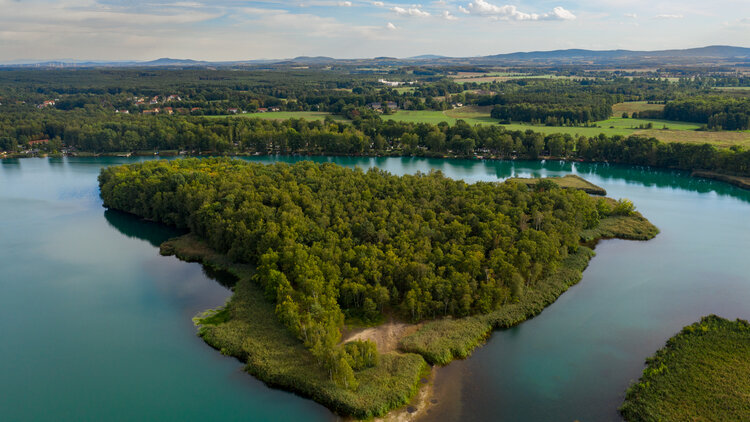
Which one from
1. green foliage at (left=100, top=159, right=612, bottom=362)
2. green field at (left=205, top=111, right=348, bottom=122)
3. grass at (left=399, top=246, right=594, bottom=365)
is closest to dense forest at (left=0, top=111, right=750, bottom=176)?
green field at (left=205, top=111, right=348, bottom=122)

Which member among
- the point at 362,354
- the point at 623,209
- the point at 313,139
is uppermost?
the point at 313,139

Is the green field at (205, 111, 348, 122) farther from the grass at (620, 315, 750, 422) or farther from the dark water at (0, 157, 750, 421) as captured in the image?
the grass at (620, 315, 750, 422)

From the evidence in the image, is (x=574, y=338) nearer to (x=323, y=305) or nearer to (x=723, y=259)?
(x=323, y=305)

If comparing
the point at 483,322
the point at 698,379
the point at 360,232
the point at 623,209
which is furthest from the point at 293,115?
the point at 698,379

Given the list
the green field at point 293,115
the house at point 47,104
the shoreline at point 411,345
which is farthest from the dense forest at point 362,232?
the house at point 47,104

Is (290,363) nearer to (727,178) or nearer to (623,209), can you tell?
(623,209)

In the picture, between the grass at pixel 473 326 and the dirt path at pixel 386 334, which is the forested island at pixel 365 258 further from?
the dirt path at pixel 386 334

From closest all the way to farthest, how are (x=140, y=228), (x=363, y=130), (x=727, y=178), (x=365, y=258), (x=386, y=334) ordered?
(x=386, y=334) → (x=365, y=258) → (x=140, y=228) → (x=727, y=178) → (x=363, y=130)
